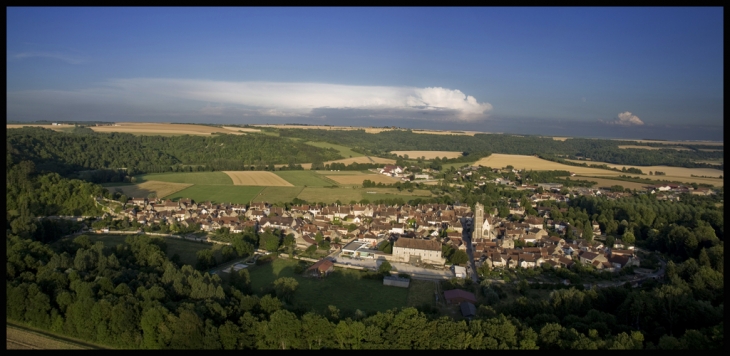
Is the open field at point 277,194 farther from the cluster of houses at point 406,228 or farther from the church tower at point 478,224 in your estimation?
the church tower at point 478,224

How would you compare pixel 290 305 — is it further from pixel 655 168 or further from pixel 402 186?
pixel 655 168

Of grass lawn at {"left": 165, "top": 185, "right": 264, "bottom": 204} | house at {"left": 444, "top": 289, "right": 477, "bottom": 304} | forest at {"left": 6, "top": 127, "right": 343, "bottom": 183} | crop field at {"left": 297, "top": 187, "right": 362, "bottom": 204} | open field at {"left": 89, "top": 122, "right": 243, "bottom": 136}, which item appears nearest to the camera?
house at {"left": 444, "top": 289, "right": 477, "bottom": 304}

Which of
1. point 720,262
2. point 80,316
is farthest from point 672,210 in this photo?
point 80,316

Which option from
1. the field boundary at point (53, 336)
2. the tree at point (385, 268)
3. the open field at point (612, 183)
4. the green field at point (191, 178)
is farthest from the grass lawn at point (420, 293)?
the open field at point (612, 183)

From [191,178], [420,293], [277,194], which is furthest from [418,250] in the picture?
[191,178]

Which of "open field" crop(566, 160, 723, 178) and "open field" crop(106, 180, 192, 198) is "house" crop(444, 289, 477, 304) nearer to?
"open field" crop(106, 180, 192, 198)

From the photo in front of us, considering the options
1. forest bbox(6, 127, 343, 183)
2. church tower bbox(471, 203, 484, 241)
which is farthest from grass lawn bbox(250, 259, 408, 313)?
forest bbox(6, 127, 343, 183)
